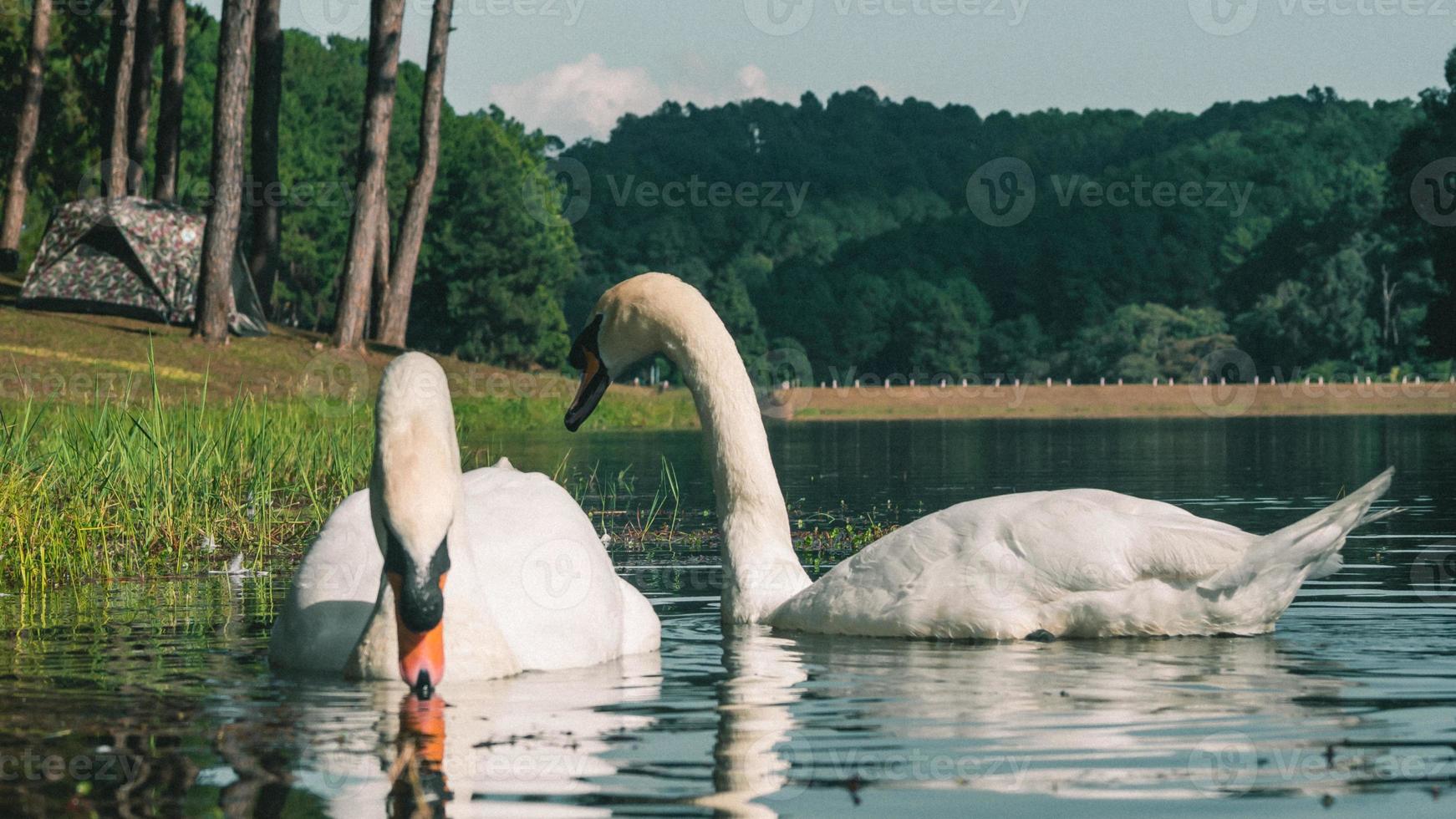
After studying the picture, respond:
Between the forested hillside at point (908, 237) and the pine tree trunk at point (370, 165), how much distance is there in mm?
2515

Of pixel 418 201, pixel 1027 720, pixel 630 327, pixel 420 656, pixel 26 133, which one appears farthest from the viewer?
pixel 26 133

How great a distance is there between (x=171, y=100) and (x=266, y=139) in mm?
3485

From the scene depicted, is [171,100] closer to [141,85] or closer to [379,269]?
[141,85]

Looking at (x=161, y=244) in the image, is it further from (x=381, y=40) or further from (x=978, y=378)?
(x=978, y=378)

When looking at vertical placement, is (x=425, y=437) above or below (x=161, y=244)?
below

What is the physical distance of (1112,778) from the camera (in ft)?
17.3

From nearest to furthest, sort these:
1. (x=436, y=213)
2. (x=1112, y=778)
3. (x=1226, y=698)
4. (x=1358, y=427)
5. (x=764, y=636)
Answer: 1. (x=1112, y=778)
2. (x=1226, y=698)
3. (x=764, y=636)
4. (x=1358, y=427)
5. (x=436, y=213)

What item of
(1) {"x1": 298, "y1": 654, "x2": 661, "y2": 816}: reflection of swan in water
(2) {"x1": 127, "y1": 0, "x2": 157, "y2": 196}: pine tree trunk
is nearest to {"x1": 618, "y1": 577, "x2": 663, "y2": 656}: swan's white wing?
(1) {"x1": 298, "y1": 654, "x2": 661, "y2": 816}: reflection of swan in water

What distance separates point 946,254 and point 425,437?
143704 millimetres

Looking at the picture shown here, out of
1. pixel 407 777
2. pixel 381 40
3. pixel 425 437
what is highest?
pixel 381 40

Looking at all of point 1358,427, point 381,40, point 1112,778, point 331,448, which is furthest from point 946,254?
point 1112,778

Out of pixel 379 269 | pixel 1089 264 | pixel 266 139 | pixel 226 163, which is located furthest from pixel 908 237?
pixel 226 163

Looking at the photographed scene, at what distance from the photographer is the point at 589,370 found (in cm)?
959

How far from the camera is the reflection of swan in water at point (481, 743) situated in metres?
5.07
